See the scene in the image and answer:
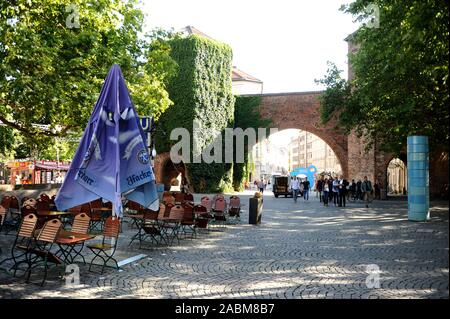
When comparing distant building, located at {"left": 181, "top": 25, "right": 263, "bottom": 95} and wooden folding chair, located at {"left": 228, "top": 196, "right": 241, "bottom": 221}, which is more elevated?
distant building, located at {"left": 181, "top": 25, "right": 263, "bottom": 95}

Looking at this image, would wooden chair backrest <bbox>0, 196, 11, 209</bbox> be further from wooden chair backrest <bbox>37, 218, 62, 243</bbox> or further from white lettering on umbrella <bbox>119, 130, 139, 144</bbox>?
white lettering on umbrella <bbox>119, 130, 139, 144</bbox>

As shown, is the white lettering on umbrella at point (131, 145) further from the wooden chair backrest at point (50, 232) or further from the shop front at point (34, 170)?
the shop front at point (34, 170)

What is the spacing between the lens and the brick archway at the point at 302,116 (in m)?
35.1

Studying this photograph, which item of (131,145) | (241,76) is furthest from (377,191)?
(241,76)

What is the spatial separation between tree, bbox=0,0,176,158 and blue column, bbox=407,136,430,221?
377 inches

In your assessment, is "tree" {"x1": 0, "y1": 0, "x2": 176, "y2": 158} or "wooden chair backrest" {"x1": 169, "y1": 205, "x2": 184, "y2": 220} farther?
"tree" {"x1": 0, "y1": 0, "x2": 176, "y2": 158}

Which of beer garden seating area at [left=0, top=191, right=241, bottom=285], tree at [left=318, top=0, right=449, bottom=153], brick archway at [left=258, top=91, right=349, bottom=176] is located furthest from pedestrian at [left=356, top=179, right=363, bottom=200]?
beer garden seating area at [left=0, top=191, right=241, bottom=285]

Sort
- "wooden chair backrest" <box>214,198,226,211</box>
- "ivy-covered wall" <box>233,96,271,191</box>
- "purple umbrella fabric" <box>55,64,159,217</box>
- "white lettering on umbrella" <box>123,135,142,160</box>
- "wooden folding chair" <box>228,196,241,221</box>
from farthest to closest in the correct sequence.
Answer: "ivy-covered wall" <box>233,96,271,191</box> < "wooden folding chair" <box>228,196,241,221</box> < "wooden chair backrest" <box>214,198,226,211</box> < "white lettering on umbrella" <box>123,135,142,160</box> < "purple umbrella fabric" <box>55,64,159,217</box>

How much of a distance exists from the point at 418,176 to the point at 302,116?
73.3 ft

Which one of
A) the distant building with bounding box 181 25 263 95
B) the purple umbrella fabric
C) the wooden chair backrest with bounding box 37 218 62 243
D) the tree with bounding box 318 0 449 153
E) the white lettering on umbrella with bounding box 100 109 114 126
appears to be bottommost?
the wooden chair backrest with bounding box 37 218 62 243

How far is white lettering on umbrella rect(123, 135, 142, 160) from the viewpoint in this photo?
22.5 feet

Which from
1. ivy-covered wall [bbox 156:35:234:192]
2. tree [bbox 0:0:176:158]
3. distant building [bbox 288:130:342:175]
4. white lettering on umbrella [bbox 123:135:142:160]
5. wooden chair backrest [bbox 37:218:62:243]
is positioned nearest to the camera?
wooden chair backrest [bbox 37:218:62:243]
